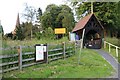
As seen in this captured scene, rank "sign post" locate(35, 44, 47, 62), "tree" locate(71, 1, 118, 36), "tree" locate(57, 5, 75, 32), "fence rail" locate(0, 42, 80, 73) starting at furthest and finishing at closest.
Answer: "tree" locate(57, 5, 75, 32)
"tree" locate(71, 1, 118, 36)
"sign post" locate(35, 44, 47, 62)
"fence rail" locate(0, 42, 80, 73)

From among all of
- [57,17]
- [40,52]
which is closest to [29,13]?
[57,17]

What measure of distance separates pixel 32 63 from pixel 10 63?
1.97 meters

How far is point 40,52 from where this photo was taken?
13.3 metres

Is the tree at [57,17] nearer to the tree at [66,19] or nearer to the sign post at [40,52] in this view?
the tree at [66,19]

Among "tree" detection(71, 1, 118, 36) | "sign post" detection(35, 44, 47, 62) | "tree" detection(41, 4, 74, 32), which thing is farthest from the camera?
"tree" detection(41, 4, 74, 32)

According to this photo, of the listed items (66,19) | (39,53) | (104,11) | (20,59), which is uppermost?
(66,19)

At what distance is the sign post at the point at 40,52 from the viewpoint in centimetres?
1288

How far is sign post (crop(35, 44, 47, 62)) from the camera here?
12883 millimetres

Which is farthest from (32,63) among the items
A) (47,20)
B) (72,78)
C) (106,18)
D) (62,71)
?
(47,20)

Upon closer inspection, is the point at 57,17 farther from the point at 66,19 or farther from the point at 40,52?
the point at 40,52

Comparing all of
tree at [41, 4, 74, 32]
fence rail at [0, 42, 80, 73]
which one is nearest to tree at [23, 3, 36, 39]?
tree at [41, 4, 74, 32]

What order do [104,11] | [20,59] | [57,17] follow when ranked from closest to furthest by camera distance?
[20,59]
[104,11]
[57,17]

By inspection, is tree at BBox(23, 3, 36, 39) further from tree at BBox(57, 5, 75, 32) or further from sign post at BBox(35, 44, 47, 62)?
sign post at BBox(35, 44, 47, 62)

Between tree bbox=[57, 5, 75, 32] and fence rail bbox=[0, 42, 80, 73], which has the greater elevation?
tree bbox=[57, 5, 75, 32]
